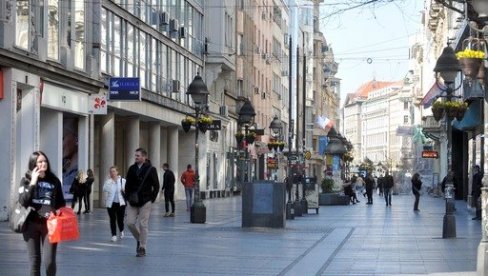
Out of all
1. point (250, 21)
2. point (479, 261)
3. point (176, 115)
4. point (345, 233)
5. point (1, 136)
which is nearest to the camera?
point (479, 261)

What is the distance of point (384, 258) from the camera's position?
62.8 feet

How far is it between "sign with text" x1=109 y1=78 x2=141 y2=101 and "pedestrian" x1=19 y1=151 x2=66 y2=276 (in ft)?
87.4

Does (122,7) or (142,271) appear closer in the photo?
(142,271)

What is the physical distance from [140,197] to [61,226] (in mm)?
6917

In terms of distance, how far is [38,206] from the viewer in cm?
1189

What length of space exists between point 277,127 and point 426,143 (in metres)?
40.5

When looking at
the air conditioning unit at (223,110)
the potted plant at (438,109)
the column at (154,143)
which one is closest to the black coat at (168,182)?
the potted plant at (438,109)

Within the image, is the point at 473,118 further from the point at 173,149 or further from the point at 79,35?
the point at 79,35

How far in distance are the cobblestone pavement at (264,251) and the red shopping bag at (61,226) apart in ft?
11.5

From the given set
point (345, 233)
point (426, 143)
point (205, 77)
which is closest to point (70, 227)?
point (345, 233)

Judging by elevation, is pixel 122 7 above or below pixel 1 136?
→ above

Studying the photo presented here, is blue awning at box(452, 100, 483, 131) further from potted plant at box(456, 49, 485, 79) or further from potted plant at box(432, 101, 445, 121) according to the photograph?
potted plant at box(456, 49, 485, 79)

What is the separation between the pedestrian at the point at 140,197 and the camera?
18625 mm

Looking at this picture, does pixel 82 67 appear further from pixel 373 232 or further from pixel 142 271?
pixel 142 271
